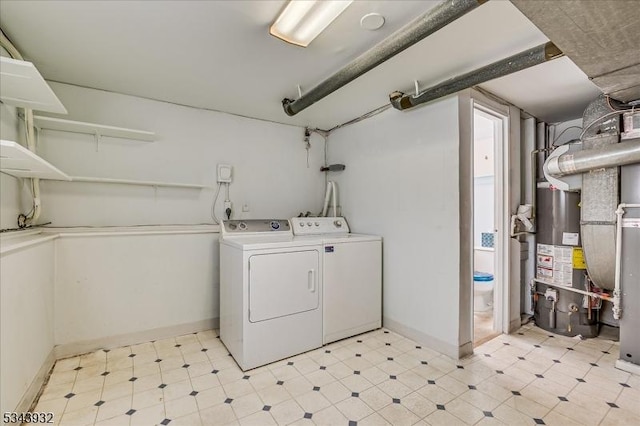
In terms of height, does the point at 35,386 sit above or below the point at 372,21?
below

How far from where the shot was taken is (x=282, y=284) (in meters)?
2.57

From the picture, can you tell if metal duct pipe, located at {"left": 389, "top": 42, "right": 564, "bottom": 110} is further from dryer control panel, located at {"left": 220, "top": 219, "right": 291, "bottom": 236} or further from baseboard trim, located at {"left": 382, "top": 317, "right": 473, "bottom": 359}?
baseboard trim, located at {"left": 382, "top": 317, "right": 473, "bottom": 359}

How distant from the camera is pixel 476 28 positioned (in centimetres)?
184

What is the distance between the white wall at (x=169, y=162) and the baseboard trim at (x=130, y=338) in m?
1.13

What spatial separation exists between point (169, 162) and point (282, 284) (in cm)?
193

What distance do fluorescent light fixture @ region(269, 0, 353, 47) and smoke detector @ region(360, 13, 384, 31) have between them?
0.75 ft

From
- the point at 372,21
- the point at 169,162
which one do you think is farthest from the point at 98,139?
the point at 372,21

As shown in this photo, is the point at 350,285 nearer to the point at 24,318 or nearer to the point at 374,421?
the point at 374,421

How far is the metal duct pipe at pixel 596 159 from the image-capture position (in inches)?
94.3

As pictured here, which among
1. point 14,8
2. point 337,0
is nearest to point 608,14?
point 337,0

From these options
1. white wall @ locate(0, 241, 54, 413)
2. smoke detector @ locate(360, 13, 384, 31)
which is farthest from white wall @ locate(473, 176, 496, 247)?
white wall @ locate(0, 241, 54, 413)

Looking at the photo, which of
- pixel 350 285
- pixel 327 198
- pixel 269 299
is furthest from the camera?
pixel 327 198

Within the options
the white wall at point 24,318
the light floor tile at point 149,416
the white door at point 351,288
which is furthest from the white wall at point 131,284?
the white door at point 351,288

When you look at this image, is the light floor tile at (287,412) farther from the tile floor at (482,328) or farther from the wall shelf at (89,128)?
the wall shelf at (89,128)
